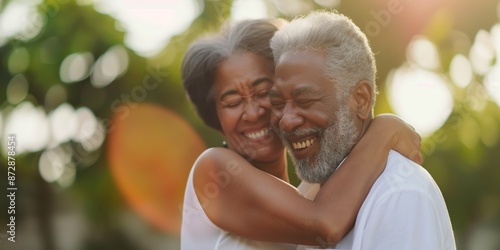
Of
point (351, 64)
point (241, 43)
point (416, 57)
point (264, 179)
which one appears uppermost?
point (351, 64)

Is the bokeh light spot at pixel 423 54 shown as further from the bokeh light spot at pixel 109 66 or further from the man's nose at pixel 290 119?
the man's nose at pixel 290 119

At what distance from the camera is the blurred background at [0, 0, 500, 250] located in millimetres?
13617

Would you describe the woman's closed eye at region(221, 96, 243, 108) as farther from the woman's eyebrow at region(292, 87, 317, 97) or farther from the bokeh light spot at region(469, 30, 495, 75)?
the bokeh light spot at region(469, 30, 495, 75)

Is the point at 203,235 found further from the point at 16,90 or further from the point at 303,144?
the point at 16,90

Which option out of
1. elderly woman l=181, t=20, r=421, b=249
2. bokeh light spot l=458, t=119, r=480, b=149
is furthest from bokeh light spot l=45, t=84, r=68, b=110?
elderly woman l=181, t=20, r=421, b=249

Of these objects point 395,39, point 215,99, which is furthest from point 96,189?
point 215,99

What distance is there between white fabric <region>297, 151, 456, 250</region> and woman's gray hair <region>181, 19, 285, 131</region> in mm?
1156

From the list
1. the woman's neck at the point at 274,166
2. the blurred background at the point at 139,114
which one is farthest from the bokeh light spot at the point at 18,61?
the woman's neck at the point at 274,166

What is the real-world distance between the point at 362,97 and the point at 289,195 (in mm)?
543

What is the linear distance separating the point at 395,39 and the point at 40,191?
9559 mm

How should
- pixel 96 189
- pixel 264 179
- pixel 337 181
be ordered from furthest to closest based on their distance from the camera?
1. pixel 96 189
2. pixel 264 179
3. pixel 337 181

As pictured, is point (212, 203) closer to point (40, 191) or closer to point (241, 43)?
point (241, 43)

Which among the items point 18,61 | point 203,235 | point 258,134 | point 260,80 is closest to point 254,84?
point 260,80

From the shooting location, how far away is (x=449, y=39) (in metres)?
13.6
